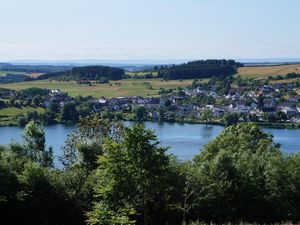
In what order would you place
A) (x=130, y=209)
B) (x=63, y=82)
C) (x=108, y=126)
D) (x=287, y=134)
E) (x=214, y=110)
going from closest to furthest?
(x=130, y=209), (x=108, y=126), (x=287, y=134), (x=214, y=110), (x=63, y=82)

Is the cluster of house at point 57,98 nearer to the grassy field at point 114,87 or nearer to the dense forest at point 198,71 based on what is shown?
the grassy field at point 114,87

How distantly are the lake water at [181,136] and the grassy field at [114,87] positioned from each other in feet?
86.3

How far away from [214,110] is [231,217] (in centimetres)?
6568

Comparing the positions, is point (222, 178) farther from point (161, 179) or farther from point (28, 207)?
point (28, 207)

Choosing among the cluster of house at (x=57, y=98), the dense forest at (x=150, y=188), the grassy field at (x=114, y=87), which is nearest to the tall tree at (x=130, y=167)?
the dense forest at (x=150, y=188)

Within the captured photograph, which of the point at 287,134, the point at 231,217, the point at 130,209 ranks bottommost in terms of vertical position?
the point at 287,134

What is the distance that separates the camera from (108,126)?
2067cm

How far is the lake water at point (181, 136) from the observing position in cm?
4615

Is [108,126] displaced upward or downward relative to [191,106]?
upward

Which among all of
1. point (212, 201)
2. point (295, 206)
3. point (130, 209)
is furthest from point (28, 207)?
point (295, 206)

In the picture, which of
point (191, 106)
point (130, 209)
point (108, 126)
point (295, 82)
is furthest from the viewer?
point (295, 82)

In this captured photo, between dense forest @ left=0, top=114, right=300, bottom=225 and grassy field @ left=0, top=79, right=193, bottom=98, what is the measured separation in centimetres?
7655

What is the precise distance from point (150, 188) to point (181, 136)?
4394 centimetres

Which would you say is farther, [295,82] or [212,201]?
[295,82]
